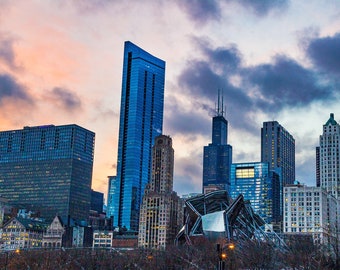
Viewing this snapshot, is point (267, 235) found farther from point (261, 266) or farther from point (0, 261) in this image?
point (0, 261)

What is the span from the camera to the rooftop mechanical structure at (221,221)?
15925 centimetres

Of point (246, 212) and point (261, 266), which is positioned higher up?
point (246, 212)

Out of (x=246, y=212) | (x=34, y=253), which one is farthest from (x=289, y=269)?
(x=246, y=212)

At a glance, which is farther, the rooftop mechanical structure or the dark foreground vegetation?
the rooftop mechanical structure

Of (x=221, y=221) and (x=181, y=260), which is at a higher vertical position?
(x=221, y=221)

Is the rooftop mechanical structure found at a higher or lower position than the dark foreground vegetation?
higher

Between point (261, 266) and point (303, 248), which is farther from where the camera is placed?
point (303, 248)

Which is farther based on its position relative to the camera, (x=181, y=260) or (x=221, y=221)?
(x=221, y=221)

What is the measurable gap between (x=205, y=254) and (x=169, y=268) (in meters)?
11.4

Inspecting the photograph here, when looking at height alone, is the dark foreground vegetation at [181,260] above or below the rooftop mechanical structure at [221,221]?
below

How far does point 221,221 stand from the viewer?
529 ft

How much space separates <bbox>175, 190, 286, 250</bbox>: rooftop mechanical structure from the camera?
159 meters

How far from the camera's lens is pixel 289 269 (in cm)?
9738

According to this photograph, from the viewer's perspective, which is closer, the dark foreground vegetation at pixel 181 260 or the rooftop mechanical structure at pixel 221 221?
the dark foreground vegetation at pixel 181 260
